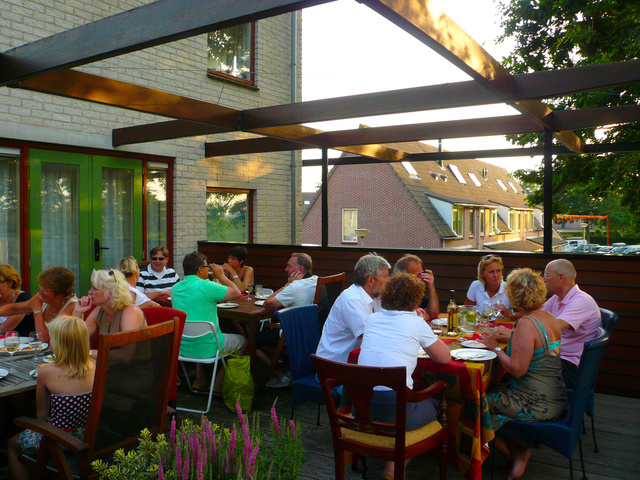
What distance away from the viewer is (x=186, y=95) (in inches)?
297

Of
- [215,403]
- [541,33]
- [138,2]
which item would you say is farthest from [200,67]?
[541,33]

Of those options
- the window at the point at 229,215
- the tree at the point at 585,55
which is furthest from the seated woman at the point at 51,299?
the tree at the point at 585,55

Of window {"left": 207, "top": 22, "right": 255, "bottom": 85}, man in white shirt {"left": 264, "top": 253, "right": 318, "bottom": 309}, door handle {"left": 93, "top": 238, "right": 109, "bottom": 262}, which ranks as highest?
window {"left": 207, "top": 22, "right": 255, "bottom": 85}

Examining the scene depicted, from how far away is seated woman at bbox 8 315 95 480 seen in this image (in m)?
2.56

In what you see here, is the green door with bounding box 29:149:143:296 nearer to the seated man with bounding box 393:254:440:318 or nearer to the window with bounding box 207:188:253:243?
the window with bounding box 207:188:253:243

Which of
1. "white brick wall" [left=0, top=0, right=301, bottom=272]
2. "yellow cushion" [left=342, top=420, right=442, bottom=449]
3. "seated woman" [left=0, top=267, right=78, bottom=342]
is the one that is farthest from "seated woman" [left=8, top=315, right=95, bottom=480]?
"white brick wall" [left=0, top=0, right=301, bottom=272]

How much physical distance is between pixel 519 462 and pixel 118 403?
230 cm

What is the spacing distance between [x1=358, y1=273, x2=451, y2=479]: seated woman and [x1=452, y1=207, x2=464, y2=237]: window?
30.3m

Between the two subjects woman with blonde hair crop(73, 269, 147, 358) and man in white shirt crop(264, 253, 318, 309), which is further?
man in white shirt crop(264, 253, 318, 309)

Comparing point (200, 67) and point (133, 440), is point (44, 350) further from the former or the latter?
point (200, 67)

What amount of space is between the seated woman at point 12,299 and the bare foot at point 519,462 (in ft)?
11.6

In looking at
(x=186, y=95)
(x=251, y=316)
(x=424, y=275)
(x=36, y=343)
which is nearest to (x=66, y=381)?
(x=36, y=343)

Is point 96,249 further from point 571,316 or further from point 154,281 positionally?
point 571,316

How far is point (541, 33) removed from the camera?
43.5 ft
